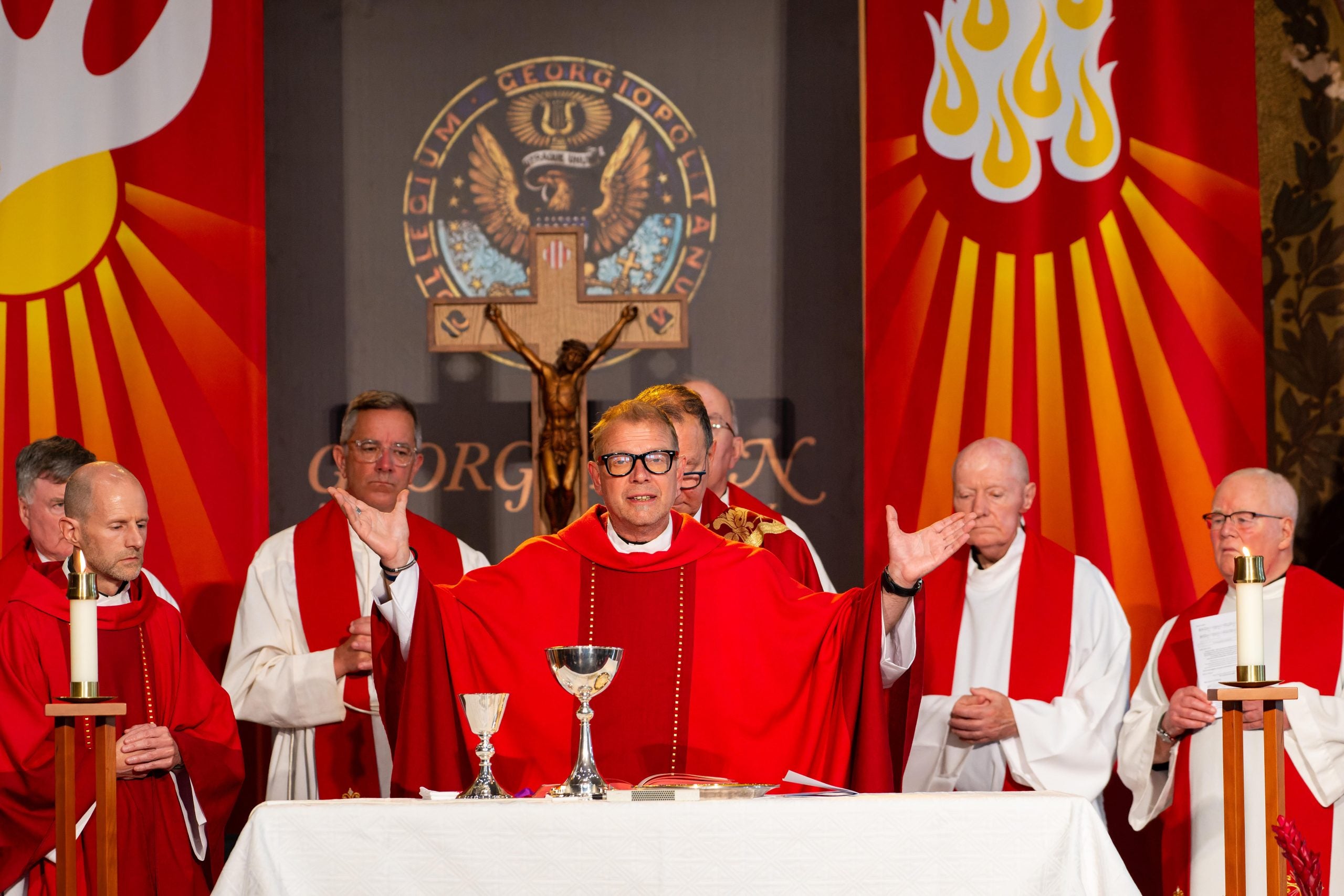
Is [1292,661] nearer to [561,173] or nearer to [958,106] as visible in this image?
[958,106]

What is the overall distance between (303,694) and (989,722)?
236 centimetres

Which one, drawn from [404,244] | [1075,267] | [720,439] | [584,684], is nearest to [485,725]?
[584,684]

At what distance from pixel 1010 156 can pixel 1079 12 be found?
673 mm

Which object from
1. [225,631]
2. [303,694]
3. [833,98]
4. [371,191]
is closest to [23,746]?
[303,694]

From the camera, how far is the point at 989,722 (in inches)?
200

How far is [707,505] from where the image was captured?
5.52 metres

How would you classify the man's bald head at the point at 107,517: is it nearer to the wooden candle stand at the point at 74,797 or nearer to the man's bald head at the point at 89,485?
the man's bald head at the point at 89,485

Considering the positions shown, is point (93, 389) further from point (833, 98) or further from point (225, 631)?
point (833, 98)

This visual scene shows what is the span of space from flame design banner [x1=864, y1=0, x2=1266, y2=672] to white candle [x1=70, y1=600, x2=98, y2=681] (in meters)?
3.75

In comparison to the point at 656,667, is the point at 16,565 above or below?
above

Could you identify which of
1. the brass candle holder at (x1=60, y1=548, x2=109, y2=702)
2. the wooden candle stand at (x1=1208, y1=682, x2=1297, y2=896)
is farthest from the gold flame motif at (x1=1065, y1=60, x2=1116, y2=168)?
the brass candle holder at (x1=60, y1=548, x2=109, y2=702)

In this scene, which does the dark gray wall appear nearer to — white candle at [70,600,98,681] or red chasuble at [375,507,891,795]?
red chasuble at [375,507,891,795]

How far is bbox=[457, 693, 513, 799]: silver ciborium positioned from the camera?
135 inches

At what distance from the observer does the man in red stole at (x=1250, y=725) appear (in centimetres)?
493
